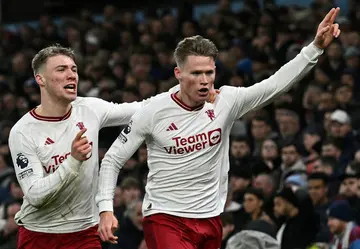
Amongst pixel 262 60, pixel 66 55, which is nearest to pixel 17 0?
pixel 262 60

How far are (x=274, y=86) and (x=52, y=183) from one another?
1.61 m

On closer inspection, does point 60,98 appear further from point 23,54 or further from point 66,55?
point 23,54

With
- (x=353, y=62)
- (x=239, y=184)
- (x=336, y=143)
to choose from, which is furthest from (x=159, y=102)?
(x=353, y=62)

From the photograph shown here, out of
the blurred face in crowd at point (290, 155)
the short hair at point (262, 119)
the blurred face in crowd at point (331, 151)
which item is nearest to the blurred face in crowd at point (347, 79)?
the short hair at point (262, 119)

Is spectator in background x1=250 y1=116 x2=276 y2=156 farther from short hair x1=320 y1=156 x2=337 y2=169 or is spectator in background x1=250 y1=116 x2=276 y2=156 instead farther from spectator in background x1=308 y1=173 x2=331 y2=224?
spectator in background x1=308 y1=173 x2=331 y2=224

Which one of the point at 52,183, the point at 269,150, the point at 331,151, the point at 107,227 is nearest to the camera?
the point at 107,227

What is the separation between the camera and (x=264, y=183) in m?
12.4

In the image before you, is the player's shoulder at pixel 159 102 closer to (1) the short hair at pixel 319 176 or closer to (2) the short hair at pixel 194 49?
(2) the short hair at pixel 194 49

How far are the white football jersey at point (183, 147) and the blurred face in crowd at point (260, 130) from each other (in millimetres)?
6358

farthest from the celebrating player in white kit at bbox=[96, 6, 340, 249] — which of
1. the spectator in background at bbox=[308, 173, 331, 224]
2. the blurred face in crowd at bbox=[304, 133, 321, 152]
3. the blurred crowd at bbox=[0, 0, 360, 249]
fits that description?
the blurred face in crowd at bbox=[304, 133, 321, 152]

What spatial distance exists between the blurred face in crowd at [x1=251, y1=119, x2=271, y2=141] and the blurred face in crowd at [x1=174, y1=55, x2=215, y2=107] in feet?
21.4

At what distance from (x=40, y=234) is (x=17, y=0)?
629 inches

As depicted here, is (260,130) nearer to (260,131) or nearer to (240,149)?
(260,131)

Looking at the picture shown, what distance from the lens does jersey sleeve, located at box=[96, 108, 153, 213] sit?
7.54 meters
